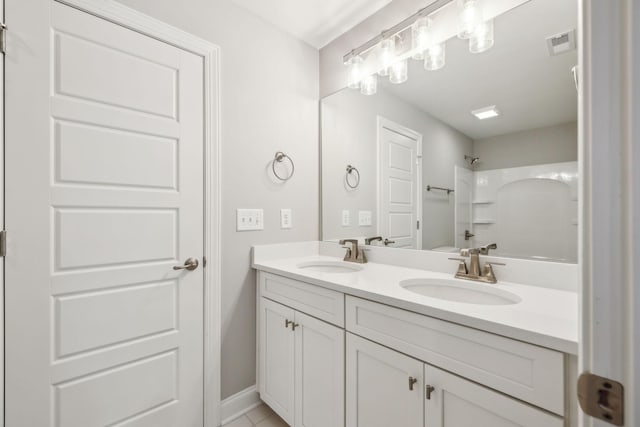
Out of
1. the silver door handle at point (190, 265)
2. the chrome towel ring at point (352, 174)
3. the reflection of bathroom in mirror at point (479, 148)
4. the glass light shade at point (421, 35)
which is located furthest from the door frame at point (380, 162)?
the silver door handle at point (190, 265)

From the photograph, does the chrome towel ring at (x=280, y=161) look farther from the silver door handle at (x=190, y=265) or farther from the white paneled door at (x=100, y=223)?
the silver door handle at (x=190, y=265)

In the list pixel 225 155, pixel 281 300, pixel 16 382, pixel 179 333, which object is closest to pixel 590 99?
pixel 281 300

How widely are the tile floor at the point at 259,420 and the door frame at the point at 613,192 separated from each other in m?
1.63

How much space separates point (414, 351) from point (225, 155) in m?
1.35

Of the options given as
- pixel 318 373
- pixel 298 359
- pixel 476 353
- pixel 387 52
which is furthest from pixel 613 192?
pixel 387 52

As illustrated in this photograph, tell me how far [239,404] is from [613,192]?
1912 mm

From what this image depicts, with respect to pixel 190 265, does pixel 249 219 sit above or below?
above

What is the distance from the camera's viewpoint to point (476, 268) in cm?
128

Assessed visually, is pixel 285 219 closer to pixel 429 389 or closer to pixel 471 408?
pixel 429 389

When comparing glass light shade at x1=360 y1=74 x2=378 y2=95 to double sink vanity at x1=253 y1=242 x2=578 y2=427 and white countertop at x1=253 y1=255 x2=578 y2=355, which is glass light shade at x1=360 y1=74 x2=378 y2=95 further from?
white countertop at x1=253 y1=255 x2=578 y2=355

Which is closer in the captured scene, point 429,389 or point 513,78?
point 429,389

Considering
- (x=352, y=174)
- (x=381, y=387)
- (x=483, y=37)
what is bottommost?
(x=381, y=387)

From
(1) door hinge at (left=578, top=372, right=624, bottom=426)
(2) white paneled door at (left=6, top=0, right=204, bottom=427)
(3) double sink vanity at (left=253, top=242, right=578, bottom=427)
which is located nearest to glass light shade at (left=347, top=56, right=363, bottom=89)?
(2) white paneled door at (left=6, top=0, right=204, bottom=427)

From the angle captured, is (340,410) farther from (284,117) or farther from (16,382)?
(284,117)
